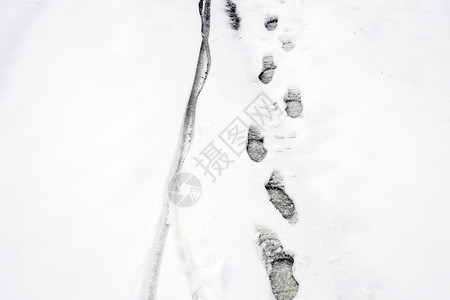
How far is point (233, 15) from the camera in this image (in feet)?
15.2

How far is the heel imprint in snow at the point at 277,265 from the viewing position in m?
1.83

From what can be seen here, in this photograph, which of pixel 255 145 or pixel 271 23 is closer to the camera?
pixel 255 145

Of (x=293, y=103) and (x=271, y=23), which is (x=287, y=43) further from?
(x=293, y=103)

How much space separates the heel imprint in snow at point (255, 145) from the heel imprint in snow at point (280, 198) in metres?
0.23

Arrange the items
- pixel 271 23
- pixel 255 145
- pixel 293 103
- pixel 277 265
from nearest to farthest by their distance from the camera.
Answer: pixel 277 265 → pixel 255 145 → pixel 293 103 → pixel 271 23

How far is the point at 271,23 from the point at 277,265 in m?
3.64

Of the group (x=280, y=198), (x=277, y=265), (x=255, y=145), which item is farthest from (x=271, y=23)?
(x=277, y=265)

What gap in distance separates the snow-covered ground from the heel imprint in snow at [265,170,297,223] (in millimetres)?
60

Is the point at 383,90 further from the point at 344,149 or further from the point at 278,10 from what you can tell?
the point at 278,10

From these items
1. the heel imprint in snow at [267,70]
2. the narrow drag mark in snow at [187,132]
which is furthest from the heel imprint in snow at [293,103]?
the narrow drag mark in snow at [187,132]

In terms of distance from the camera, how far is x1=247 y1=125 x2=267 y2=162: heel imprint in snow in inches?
104

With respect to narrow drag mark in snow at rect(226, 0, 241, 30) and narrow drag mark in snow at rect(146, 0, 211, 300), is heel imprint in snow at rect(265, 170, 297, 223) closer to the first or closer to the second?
narrow drag mark in snow at rect(146, 0, 211, 300)

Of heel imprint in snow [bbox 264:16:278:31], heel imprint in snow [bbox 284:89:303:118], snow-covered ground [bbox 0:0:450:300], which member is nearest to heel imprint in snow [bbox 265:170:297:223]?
snow-covered ground [bbox 0:0:450:300]

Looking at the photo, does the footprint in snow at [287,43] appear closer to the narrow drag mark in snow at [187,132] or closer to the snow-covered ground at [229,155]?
the snow-covered ground at [229,155]
